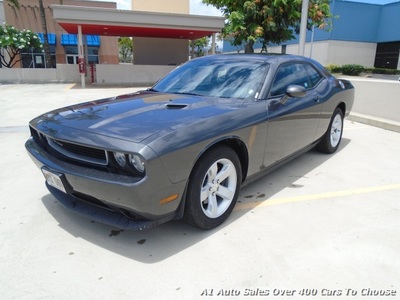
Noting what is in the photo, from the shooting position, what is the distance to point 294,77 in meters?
4.18

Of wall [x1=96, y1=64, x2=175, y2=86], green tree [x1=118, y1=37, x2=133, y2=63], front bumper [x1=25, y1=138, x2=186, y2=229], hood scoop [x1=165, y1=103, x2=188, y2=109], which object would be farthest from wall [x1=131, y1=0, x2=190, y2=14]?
green tree [x1=118, y1=37, x2=133, y2=63]

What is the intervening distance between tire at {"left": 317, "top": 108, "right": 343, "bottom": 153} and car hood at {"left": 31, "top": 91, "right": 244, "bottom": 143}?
7.74 ft

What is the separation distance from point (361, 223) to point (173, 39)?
23.4m

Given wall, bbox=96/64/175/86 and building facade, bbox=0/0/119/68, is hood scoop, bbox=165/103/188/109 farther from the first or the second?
building facade, bbox=0/0/119/68

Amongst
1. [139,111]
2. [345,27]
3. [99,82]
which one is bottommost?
[99,82]

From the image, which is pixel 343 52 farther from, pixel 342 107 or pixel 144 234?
pixel 144 234

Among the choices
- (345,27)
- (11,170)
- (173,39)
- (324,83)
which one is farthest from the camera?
(345,27)

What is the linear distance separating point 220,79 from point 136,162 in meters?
1.77

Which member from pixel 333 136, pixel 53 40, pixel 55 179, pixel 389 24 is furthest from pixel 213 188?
pixel 389 24

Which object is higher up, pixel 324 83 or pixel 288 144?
pixel 324 83

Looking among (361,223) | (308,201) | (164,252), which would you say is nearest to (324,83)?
(308,201)

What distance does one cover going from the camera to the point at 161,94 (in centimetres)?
379

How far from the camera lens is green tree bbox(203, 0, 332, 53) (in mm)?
15664

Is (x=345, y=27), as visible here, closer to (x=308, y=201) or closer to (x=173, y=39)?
(x=173, y=39)
